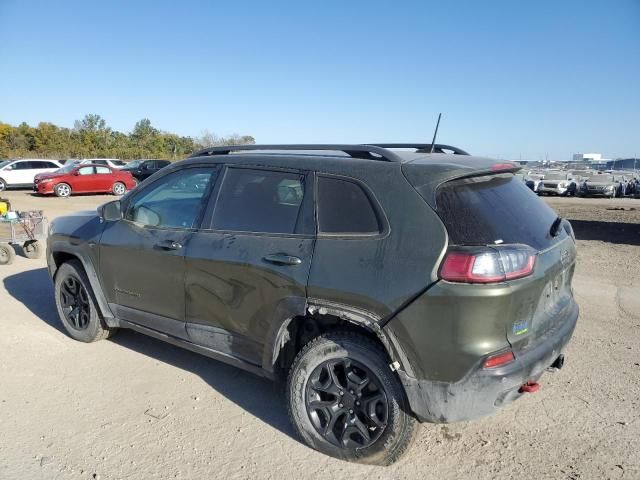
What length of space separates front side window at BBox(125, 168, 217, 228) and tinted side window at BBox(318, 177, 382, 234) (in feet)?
3.32

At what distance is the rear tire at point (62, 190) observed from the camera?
21828 mm

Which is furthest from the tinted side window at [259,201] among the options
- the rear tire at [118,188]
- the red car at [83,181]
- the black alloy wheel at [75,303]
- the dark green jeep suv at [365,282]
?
the rear tire at [118,188]

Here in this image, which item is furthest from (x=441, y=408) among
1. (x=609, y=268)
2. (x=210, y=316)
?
(x=609, y=268)

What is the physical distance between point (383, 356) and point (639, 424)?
1.87 meters

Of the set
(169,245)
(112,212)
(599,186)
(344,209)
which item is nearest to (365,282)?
(344,209)

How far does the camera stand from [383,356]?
104 inches

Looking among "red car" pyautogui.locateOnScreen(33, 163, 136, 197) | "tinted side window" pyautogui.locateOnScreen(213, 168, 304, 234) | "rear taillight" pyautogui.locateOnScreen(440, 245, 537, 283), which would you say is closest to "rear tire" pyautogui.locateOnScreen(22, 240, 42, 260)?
"tinted side window" pyautogui.locateOnScreen(213, 168, 304, 234)

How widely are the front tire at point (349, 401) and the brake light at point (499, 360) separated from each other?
1.59 ft

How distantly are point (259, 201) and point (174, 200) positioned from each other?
99 centimetres

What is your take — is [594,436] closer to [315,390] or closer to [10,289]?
[315,390]

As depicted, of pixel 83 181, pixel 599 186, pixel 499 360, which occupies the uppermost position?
pixel 499 360

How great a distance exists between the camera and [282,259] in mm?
2912

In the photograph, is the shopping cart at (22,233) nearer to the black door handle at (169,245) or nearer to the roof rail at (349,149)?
the black door handle at (169,245)

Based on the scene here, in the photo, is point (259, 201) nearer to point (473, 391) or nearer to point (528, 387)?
point (473, 391)
